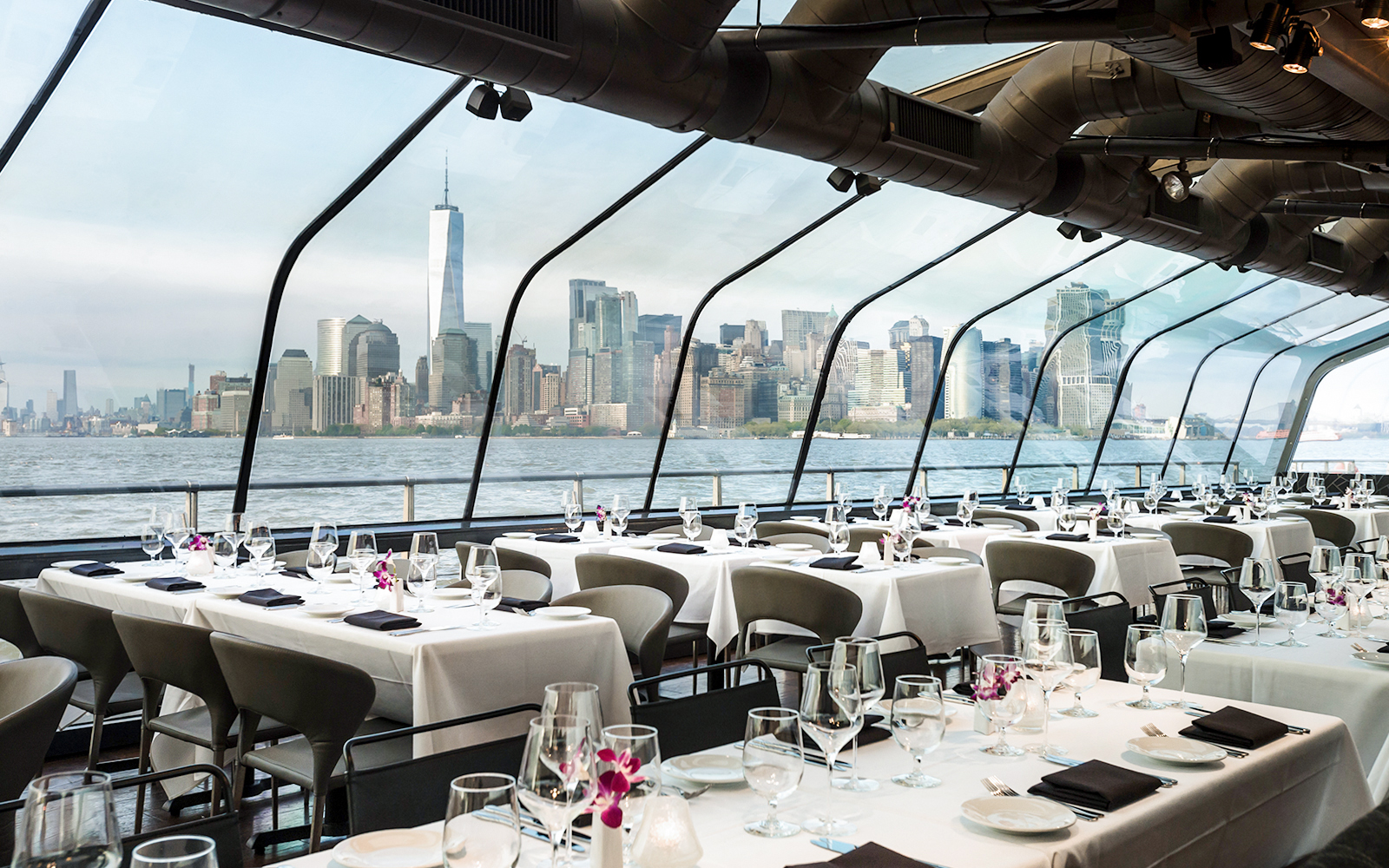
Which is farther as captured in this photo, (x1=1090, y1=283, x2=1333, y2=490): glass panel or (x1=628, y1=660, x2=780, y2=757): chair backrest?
(x1=1090, y1=283, x2=1333, y2=490): glass panel

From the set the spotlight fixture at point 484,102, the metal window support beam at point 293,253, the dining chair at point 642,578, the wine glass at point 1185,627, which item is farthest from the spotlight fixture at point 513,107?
the wine glass at point 1185,627

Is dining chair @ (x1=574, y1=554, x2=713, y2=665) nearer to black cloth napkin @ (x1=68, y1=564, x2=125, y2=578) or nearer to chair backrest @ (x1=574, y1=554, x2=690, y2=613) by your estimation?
chair backrest @ (x1=574, y1=554, x2=690, y2=613)

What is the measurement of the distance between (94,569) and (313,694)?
7.76 ft

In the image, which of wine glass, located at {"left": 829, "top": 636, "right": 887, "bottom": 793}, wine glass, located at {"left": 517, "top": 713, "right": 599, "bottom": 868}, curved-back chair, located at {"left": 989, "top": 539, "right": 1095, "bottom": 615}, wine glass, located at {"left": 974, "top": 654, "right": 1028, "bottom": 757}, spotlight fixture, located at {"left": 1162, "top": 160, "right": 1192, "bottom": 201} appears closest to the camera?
wine glass, located at {"left": 517, "top": 713, "right": 599, "bottom": 868}

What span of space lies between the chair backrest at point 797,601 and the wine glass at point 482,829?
3463 mm

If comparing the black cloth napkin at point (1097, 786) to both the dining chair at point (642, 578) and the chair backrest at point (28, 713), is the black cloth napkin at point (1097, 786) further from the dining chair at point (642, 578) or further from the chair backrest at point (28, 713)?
the dining chair at point (642, 578)

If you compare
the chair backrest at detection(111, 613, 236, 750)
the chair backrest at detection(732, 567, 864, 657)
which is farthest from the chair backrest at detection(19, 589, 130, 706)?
the chair backrest at detection(732, 567, 864, 657)

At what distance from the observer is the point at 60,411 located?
7207 mm

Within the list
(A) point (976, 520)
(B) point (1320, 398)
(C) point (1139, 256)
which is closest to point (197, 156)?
(A) point (976, 520)

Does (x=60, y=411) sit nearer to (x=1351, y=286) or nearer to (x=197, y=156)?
(x=197, y=156)

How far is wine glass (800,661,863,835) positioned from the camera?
1.66m

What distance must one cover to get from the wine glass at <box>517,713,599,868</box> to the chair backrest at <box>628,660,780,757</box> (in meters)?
0.93

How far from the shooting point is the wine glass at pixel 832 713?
5.43ft

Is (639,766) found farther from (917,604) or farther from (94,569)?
(94,569)
